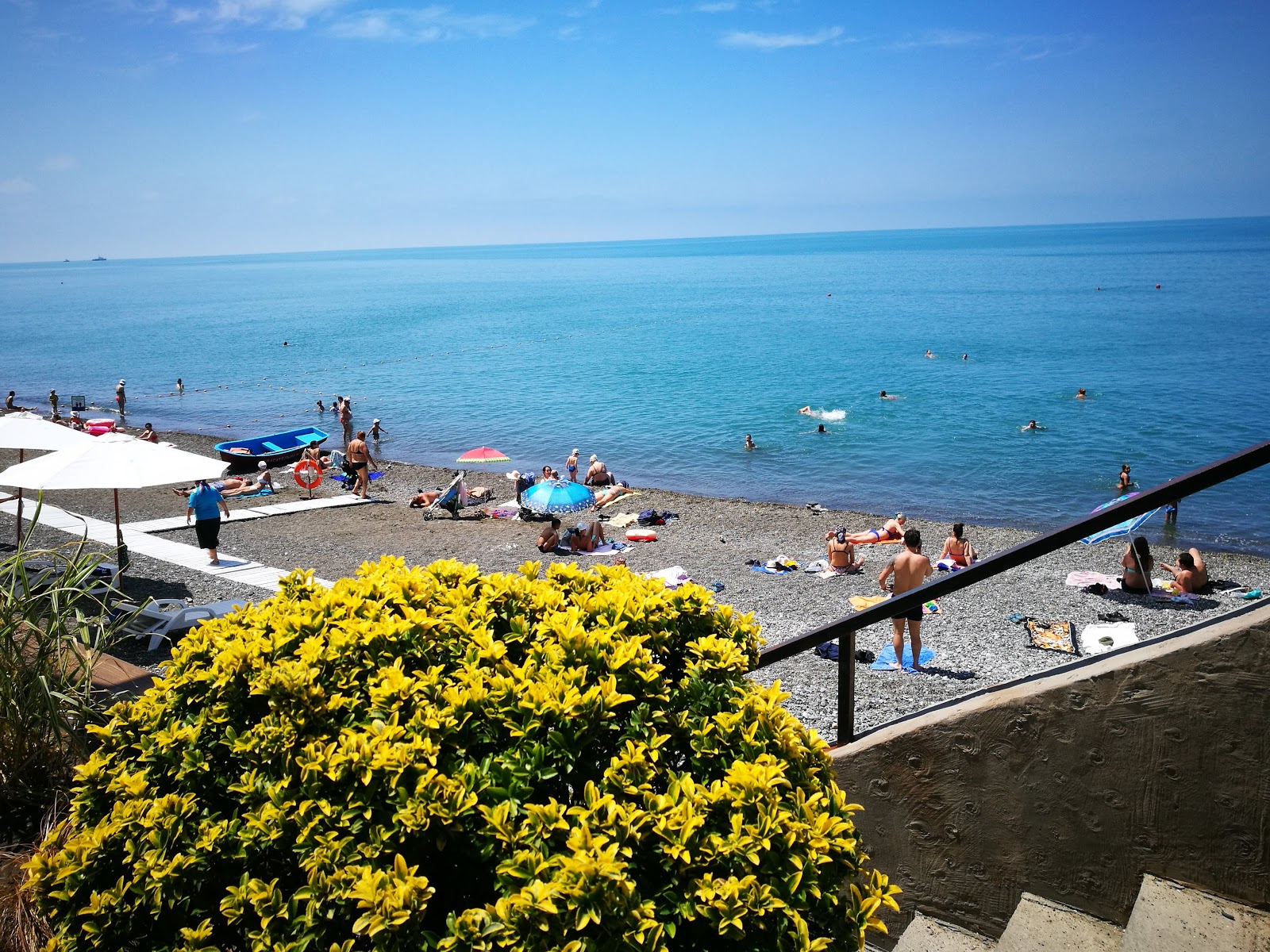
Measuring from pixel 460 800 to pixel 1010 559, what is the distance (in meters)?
2.25

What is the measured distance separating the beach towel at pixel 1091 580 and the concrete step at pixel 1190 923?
481 inches

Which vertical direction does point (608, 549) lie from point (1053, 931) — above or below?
below

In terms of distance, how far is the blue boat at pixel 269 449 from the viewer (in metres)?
29.0

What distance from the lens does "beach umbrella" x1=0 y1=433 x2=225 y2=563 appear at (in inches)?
Result: 448

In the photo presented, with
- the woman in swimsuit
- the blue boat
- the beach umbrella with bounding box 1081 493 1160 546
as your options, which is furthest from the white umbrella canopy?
the blue boat

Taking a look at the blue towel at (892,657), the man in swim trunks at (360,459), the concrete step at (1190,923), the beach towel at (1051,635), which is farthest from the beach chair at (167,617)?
the man in swim trunks at (360,459)

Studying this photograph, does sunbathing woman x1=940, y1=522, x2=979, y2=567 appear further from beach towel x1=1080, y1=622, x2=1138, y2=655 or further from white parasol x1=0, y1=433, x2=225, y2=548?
white parasol x1=0, y1=433, x2=225, y2=548

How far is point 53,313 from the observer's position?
12619cm

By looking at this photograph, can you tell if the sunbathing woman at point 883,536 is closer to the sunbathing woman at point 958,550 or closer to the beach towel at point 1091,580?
the sunbathing woman at point 958,550

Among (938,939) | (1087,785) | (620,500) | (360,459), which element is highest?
(1087,785)

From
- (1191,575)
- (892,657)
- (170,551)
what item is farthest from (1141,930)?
(170,551)

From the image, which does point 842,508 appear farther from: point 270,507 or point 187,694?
point 187,694

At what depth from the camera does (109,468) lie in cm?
1177

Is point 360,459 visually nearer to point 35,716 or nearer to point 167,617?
point 167,617
